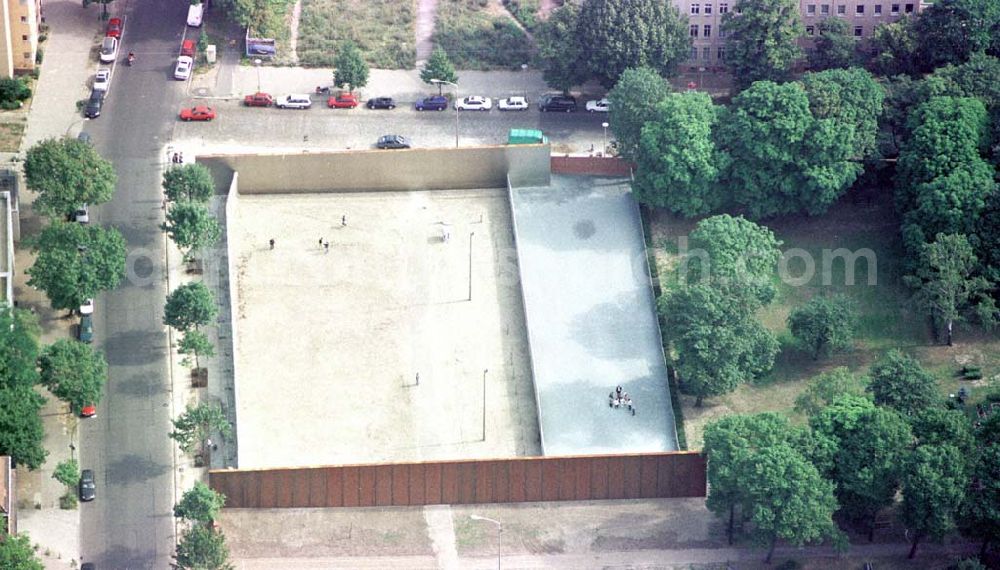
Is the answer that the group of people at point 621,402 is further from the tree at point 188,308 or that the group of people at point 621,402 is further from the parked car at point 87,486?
the parked car at point 87,486

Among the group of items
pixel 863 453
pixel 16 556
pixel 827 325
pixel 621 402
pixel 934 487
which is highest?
pixel 827 325

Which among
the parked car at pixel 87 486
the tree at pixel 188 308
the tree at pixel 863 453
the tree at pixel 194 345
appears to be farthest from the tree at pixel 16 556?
the tree at pixel 863 453

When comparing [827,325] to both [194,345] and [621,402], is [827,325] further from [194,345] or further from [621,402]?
[194,345]

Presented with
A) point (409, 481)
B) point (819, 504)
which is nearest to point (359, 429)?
point (409, 481)

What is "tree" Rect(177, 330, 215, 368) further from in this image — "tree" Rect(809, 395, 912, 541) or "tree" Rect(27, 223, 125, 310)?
"tree" Rect(809, 395, 912, 541)

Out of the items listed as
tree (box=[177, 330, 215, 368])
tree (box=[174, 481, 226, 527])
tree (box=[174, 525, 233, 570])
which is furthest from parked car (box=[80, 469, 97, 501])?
tree (box=[177, 330, 215, 368])

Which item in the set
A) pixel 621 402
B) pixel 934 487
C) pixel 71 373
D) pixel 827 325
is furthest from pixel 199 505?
pixel 934 487
